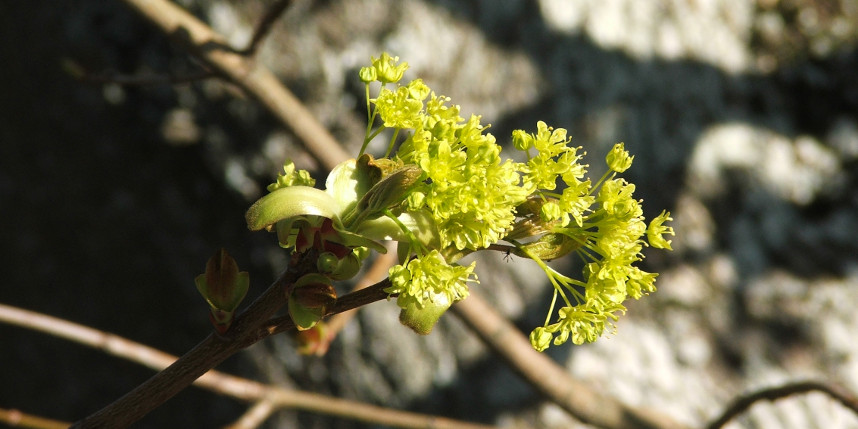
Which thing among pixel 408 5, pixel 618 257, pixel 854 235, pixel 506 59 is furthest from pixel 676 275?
pixel 618 257

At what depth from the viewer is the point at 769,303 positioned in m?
1.62

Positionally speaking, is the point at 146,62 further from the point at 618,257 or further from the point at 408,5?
the point at 618,257

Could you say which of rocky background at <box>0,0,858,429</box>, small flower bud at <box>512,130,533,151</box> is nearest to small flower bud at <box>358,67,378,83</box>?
small flower bud at <box>512,130,533,151</box>

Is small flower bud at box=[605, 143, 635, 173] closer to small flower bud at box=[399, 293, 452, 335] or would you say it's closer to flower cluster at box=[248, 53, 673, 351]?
flower cluster at box=[248, 53, 673, 351]

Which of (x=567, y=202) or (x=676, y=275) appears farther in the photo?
(x=676, y=275)

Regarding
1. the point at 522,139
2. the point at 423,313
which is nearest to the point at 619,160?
the point at 522,139

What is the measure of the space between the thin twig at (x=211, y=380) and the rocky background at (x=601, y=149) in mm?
352

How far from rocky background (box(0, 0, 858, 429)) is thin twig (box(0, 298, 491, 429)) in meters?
0.35

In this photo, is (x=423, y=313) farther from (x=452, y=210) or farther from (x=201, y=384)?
(x=201, y=384)

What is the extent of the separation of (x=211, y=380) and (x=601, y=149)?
3.15ft

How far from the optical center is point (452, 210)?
Answer: 0.47m

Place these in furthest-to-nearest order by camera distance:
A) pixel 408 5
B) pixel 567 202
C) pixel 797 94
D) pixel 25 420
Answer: pixel 797 94
pixel 408 5
pixel 25 420
pixel 567 202

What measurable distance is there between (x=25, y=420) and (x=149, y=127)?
831 millimetres

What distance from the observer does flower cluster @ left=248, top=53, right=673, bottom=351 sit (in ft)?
1.54
